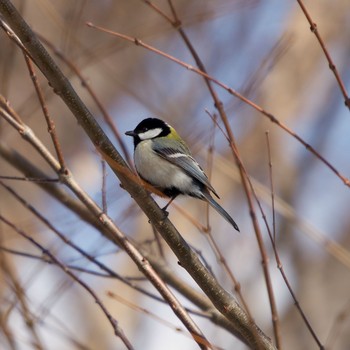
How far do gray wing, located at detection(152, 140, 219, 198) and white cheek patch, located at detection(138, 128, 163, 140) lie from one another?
0.15 m

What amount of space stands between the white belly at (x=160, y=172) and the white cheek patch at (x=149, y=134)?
25cm

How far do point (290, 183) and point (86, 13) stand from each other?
10.2 ft

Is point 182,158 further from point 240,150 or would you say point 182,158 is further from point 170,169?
point 240,150

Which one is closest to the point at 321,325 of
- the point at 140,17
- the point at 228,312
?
the point at 140,17

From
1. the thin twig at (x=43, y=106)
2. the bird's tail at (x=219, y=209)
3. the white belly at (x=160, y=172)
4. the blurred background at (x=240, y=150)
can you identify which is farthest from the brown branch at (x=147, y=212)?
the blurred background at (x=240, y=150)

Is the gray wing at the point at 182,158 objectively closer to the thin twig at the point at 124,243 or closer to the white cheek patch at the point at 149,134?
the white cheek patch at the point at 149,134

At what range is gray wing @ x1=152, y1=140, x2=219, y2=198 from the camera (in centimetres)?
308

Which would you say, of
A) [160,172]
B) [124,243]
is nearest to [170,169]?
[160,172]

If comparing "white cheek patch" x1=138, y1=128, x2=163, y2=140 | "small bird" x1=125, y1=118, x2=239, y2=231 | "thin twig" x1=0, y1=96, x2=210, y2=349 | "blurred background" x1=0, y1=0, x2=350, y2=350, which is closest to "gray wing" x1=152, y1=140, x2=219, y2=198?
"small bird" x1=125, y1=118, x2=239, y2=231

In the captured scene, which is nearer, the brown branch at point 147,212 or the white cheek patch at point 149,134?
the brown branch at point 147,212

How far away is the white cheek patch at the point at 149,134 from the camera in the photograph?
3439mm

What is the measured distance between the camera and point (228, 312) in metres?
2.22

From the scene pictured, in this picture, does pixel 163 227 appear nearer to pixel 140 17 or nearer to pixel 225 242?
pixel 225 242

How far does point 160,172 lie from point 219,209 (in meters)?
0.41
